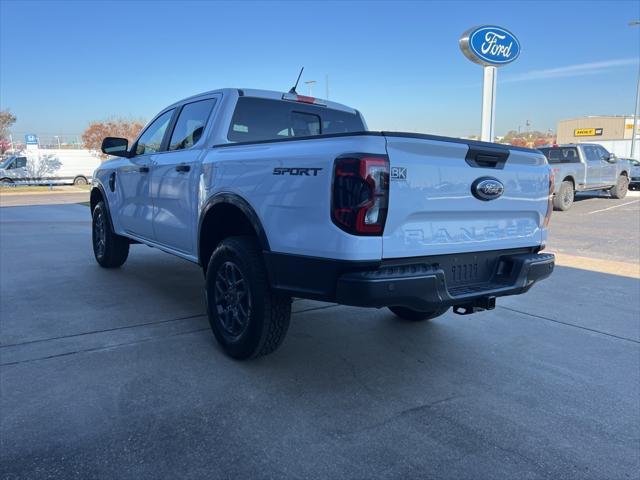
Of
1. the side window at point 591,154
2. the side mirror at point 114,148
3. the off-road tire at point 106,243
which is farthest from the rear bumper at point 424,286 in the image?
the side window at point 591,154

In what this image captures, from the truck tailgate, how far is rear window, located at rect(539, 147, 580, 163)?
12377 millimetres

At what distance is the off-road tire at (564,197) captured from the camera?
45.6 ft

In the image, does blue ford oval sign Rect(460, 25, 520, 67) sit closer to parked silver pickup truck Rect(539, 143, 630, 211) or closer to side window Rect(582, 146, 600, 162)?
parked silver pickup truck Rect(539, 143, 630, 211)

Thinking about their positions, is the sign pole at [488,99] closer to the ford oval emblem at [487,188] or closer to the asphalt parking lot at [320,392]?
the asphalt parking lot at [320,392]

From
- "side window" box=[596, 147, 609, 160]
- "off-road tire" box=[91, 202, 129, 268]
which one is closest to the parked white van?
"off-road tire" box=[91, 202, 129, 268]

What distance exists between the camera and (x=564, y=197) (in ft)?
46.0

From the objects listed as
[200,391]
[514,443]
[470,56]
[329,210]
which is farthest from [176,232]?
[470,56]

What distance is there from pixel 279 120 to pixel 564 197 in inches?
465

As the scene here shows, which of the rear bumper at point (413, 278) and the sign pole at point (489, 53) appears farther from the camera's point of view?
the sign pole at point (489, 53)

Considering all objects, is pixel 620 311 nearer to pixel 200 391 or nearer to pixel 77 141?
pixel 200 391

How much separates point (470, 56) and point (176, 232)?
898 centimetres

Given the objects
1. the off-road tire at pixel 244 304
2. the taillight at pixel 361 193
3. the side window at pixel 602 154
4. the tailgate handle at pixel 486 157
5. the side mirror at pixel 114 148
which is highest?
the side window at pixel 602 154

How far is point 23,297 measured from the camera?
532cm

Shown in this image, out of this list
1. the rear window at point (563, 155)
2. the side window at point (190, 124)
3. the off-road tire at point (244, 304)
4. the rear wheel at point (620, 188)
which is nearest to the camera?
the off-road tire at point (244, 304)
